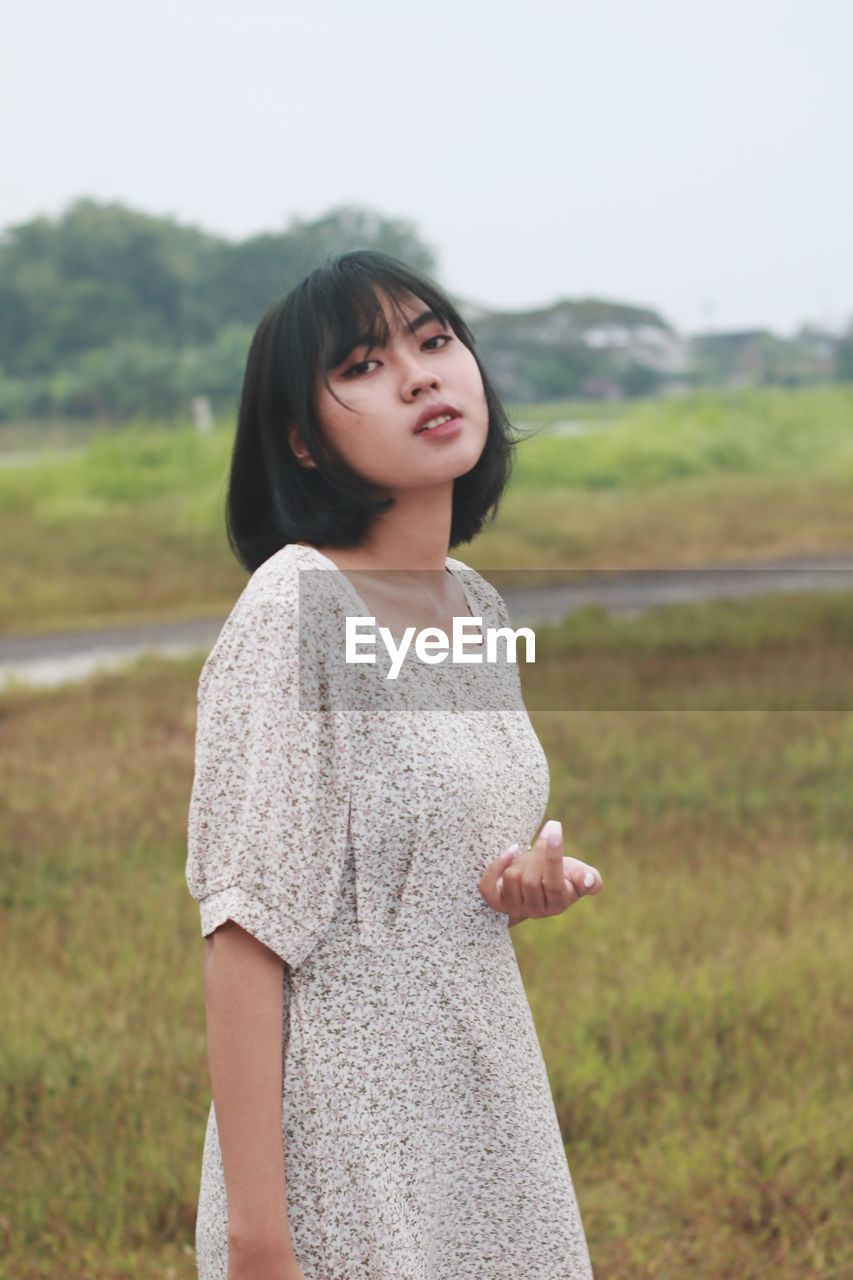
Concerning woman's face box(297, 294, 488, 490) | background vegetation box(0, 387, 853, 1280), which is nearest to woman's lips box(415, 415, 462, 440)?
woman's face box(297, 294, 488, 490)

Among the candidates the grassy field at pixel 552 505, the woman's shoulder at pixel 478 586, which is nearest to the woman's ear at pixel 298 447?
the woman's shoulder at pixel 478 586

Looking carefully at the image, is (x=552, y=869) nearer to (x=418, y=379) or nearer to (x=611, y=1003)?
(x=418, y=379)

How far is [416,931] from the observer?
1.26 metres

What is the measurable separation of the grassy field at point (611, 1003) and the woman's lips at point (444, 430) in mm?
1900

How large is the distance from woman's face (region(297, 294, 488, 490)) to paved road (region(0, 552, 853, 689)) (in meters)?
7.28

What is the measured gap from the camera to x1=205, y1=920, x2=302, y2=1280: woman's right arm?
3.86ft

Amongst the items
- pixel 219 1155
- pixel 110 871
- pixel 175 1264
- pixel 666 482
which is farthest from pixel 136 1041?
pixel 666 482

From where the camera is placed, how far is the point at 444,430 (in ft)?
4.24

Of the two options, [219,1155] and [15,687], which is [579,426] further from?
[219,1155]

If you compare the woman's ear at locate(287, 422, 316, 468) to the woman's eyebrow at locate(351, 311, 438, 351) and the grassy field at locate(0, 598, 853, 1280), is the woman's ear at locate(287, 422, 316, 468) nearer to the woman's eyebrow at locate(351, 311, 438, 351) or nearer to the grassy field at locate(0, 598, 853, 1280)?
the woman's eyebrow at locate(351, 311, 438, 351)

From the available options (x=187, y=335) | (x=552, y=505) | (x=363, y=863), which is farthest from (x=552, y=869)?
(x=187, y=335)

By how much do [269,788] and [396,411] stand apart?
35 cm

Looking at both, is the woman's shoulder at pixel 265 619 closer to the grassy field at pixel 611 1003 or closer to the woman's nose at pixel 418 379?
the woman's nose at pixel 418 379

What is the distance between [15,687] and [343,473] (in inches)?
284
